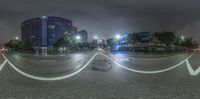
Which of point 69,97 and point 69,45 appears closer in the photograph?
point 69,97

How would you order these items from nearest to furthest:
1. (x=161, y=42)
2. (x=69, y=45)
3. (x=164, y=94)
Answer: (x=164, y=94) < (x=69, y=45) < (x=161, y=42)

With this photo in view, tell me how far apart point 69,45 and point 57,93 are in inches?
5546

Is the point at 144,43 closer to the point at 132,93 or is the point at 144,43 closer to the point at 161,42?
the point at 161,42

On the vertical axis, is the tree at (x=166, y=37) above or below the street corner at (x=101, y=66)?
above

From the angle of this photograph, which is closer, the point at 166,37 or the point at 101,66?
the point at 101,66

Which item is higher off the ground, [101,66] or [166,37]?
[166,37]

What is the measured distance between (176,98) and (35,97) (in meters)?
3.22

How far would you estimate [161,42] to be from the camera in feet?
510

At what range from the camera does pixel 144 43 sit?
161m

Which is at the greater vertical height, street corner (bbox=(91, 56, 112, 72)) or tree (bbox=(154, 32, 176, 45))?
tree (bbox=(154, 32, 176, 45))

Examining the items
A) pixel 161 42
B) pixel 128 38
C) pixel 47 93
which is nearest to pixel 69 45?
pixel 128 38

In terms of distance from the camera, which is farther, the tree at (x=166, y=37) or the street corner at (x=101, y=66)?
the tree at (x=166, y=37)

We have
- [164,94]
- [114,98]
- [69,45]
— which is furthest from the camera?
[69,45]

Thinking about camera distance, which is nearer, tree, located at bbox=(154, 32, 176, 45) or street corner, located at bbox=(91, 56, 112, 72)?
street corner, located at bbox=(91, 56, 112, 72)
